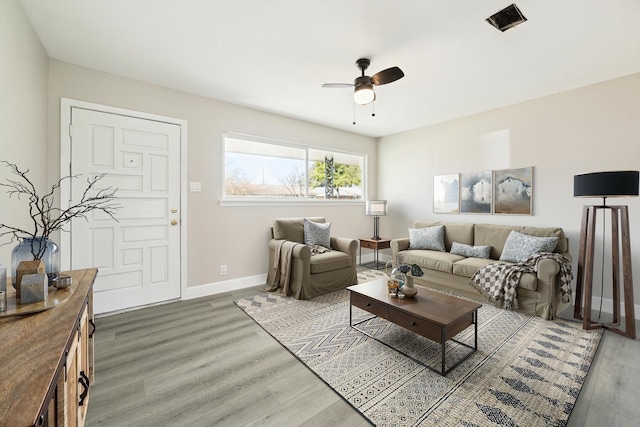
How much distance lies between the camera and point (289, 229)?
3.95 meters

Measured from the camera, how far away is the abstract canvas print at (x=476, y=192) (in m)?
4.09

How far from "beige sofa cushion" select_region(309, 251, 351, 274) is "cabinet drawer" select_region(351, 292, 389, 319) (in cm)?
92

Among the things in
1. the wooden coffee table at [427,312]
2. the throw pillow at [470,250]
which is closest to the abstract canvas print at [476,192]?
the throw pillow at [470,250]

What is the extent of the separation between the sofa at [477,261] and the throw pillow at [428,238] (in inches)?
0.7

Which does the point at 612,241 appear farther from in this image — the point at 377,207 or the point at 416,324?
the point at 377,207

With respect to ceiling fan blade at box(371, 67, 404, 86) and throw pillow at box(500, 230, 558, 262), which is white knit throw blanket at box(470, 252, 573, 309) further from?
ceiling fan blade at box(371, 67, 404, 86)

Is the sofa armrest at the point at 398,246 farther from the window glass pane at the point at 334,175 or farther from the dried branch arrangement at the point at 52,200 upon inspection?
the dried branch arrangement at the point at 52,200

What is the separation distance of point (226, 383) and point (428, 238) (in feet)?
11.2

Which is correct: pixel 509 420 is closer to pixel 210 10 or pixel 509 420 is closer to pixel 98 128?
pixel 210 10

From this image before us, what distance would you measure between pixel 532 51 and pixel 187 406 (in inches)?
152

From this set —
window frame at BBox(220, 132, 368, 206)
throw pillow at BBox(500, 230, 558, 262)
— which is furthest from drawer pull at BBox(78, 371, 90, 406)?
throw pillow at BBox(500, 230, 558, 262)

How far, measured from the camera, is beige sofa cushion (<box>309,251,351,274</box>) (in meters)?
3.44

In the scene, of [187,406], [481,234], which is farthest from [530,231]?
[187,406]

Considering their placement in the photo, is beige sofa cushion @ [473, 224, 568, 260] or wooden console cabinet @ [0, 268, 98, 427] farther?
beige sofa cushion @ [473, 224, 568, 260]
